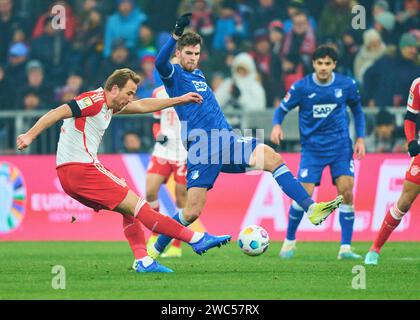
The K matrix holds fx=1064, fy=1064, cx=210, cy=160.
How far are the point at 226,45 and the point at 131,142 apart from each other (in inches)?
129

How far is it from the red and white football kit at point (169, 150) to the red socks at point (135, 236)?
136 inches

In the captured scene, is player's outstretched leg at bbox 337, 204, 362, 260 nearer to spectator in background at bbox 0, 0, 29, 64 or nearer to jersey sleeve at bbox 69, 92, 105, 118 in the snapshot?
jersey sleeve at bbox 69, 92, 105, 118

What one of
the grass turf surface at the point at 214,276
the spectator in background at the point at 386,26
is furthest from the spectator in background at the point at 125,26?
the grass turf surface at the point at 214,276

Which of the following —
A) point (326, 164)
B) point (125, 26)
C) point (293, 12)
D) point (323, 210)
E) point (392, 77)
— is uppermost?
point (293, 12)

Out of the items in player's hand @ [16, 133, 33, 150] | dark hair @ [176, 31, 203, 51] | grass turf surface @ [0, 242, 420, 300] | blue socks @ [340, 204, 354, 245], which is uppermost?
dark hair @ [176, 31, 203, 51]

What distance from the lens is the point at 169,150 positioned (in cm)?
1445

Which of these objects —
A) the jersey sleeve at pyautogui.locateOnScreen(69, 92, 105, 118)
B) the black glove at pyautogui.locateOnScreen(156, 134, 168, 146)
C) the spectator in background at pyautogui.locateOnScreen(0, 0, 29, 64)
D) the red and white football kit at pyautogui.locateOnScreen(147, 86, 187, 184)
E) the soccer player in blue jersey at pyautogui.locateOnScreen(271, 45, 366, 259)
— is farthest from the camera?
the spectator in background at pyautogui.locateOnScreen(0, 0, 29, 64)

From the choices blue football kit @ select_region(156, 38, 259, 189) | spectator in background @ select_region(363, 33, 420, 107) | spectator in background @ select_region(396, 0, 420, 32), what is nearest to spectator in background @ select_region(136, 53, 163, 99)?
spectator in background @ select_region(363, 33, 420, 107)

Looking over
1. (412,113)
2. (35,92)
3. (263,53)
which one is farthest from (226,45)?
(412,113)

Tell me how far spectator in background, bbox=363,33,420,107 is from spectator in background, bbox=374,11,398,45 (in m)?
0.95

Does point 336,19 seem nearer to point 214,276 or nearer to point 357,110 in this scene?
point 357,110

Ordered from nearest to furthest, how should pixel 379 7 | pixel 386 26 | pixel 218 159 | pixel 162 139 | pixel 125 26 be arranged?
pixel 218 159
pixel 162 139
pixel 386 26
pixel 379 7
pixel 125 26

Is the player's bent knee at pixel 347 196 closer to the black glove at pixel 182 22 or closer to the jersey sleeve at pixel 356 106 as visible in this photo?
the jersey sleeve at pixel 356 106

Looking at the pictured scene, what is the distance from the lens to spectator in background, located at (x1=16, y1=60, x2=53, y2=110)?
19.2m
